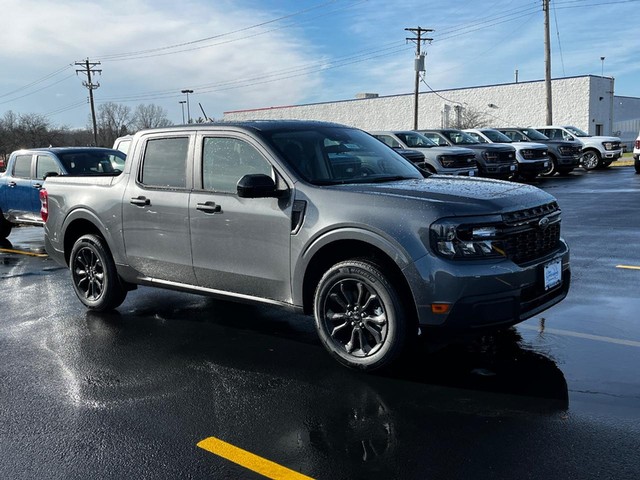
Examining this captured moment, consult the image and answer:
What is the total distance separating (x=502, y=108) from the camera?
185 feet

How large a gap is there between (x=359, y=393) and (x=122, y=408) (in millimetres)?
1550

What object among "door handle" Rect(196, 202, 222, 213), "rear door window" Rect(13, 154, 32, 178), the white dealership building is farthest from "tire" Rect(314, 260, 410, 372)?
the white dealership building

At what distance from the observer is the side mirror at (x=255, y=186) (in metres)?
4.84

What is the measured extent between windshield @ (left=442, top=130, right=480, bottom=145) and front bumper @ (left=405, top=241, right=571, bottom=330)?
59.2 ft

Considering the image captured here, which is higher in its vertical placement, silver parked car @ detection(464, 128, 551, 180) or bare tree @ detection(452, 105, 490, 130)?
bare tree @ detection(452, 105, 490, 130)

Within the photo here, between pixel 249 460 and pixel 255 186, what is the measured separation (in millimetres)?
2088

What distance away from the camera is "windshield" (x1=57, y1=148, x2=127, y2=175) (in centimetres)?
1175

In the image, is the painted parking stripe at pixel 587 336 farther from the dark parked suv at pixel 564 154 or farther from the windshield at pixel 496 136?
the windshield at pixel 496 136

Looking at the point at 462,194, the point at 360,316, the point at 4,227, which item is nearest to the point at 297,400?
the point at 360,316

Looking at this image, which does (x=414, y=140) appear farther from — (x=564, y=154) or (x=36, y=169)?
(x=36, y=169)

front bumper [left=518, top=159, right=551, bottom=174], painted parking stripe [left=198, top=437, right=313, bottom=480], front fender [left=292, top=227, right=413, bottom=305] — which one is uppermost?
front fender [left=292, top=227, right=413, bottom=305]

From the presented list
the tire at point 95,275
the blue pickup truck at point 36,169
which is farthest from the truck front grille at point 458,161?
the tire at point 95,275

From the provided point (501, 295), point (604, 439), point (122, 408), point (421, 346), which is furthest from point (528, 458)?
point (122, 408)

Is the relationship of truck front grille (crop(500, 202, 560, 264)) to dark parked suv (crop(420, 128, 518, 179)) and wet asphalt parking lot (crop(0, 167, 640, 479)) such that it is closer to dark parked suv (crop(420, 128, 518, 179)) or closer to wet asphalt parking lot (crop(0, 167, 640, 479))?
wet asphalt parking lot (crop(0, 167, 640, 479))
